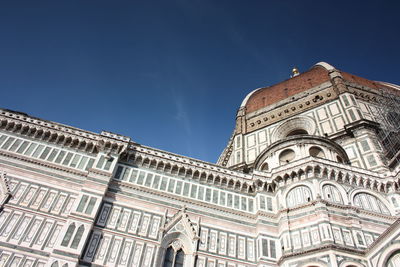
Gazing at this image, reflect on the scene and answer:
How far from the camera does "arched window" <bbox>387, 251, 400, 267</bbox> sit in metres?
13.6

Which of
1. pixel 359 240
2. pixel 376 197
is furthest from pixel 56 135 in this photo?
pixel 376 197

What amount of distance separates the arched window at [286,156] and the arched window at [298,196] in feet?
10.9

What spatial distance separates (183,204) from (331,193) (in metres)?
8.37

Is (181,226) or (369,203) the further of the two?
(369,203)

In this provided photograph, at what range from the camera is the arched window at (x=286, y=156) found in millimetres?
22359

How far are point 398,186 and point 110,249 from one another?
16.7 meters

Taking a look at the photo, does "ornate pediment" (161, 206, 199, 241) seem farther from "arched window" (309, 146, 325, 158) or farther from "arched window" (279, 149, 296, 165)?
"arched window" (309, 146, 325, 158)

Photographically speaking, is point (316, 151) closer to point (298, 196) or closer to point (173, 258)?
point (298, 196)

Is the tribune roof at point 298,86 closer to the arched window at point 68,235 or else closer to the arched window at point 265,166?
the arched window at point 265,166

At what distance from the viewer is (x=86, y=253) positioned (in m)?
15.2

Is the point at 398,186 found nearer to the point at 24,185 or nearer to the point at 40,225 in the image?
the point at 40,225

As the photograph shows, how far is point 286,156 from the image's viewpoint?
22.6 meters

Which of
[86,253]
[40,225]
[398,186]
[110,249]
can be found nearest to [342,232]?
[398,186]

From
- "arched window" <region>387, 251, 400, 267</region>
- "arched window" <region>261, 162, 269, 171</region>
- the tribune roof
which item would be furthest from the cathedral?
the tribune roof
